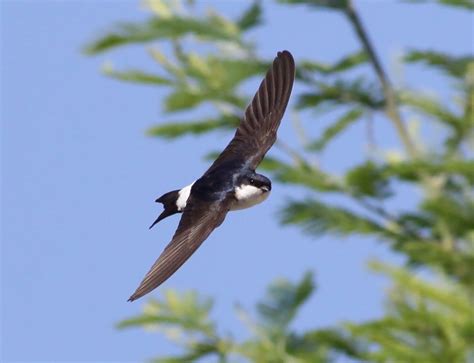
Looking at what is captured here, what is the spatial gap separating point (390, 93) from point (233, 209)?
8161mm

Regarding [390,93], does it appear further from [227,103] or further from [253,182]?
[253,182]

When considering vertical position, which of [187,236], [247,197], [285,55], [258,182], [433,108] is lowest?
[187,236]

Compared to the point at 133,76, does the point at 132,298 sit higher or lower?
lower

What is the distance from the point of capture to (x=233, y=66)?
13.9 m

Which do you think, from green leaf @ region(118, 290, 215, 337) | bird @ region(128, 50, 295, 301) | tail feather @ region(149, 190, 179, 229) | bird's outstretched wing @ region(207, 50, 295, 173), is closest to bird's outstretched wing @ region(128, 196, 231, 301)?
bird @ region(128, 50, 295, 301)

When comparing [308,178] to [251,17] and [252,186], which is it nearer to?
[251,17]

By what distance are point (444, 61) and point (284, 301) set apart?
236cm

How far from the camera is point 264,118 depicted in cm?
687

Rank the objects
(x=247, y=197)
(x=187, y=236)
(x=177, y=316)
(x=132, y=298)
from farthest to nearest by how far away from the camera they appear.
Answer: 1. (x=177, y=316)
2. (x=247, y=197)
3. (x=187, y=236)
4. (x=132, y=298)

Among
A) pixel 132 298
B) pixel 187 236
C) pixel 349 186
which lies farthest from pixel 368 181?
pixel 132 298

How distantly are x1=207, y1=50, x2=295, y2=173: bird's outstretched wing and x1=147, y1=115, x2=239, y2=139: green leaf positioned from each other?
6757 mm

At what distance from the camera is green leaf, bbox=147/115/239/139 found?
1372cm

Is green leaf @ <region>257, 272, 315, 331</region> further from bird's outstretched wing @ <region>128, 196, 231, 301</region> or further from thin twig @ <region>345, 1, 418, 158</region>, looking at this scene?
bird's outstretched wing @ <region>128, 196, 231, 301</region>

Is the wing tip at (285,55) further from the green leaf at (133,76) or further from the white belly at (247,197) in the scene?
the green leaf at (133,76)
